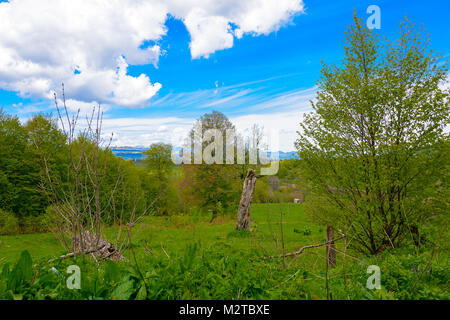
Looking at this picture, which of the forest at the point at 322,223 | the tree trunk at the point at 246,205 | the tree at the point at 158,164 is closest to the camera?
the forest at the point at 322,223

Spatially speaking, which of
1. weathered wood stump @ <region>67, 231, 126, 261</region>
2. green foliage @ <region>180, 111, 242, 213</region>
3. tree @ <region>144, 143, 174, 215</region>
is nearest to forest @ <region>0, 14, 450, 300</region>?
weathered wood stump @ <region>67, 231, 126, 261</region>

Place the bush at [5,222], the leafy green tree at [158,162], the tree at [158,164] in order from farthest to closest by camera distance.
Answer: the leafy green tree at [158,162] → the tree at [158,164] → the bush at [5,222]

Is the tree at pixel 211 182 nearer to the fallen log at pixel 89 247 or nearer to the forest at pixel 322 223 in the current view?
the forest at pixel 322 223

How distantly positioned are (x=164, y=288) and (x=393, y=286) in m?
1.98

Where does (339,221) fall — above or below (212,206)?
above

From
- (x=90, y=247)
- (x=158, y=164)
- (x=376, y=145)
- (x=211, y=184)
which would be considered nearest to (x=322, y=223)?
(x=376, y=145)

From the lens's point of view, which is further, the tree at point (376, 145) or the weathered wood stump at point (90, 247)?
the tree at point (376, 145)

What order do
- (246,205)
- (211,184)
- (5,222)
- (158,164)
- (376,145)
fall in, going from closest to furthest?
(376,145), (246,205), (5,222), (211,184), (158,164)

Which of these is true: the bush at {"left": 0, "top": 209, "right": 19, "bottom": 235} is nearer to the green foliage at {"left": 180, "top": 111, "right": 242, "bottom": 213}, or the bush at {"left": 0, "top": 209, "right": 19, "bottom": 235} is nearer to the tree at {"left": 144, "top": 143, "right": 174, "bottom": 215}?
the green foliage at {"left": 180, "top": 111, "right": 242, "bottom": 213}

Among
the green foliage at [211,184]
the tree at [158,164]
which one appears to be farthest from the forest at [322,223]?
the tree at [158,164]

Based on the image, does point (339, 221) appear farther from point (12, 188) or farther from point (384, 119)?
point (12, 188)

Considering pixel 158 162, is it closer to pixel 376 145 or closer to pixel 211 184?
pixel 211 184
